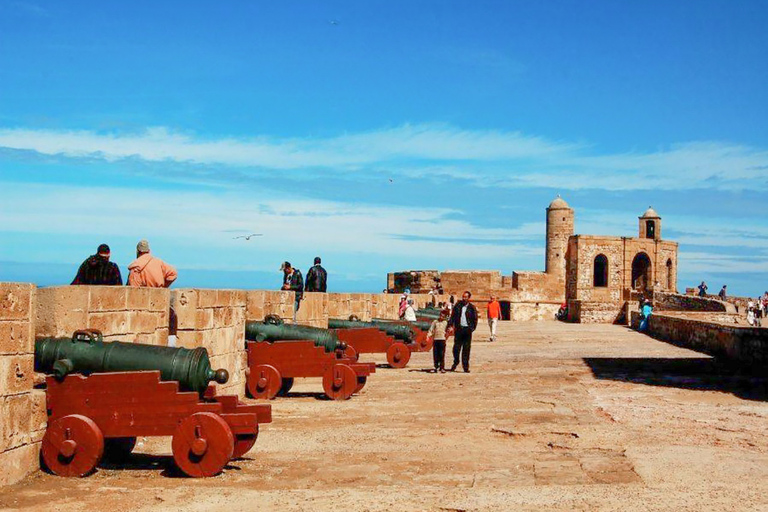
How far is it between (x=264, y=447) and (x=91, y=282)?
8.69 feet

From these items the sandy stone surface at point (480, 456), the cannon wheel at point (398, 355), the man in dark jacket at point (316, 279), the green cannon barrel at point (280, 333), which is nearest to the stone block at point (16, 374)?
the sandy stone surface at point (480, 456)

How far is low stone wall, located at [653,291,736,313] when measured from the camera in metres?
26.6

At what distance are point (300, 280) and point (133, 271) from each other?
196 inches

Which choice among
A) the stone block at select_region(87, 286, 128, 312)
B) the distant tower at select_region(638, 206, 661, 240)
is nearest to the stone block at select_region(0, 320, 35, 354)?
the stone block at select_region(87, 286, 128, 312)

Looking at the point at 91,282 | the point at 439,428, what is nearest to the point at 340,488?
the point at 439,428

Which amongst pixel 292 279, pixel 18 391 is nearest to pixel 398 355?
pixel 292 279

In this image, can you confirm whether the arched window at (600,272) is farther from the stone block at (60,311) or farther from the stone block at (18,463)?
the stone block at (18,463)

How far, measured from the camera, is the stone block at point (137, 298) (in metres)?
7.15

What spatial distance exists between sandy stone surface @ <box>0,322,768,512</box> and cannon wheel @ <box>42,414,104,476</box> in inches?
3.6

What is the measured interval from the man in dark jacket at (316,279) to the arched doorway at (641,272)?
3711 centimetres

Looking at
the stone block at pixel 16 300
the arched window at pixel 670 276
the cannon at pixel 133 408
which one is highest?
the arched window at pixel 670 276

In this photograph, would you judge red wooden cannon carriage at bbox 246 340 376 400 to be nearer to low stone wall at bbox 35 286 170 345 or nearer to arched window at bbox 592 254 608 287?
low stone wall at bbox 35 286 170 345

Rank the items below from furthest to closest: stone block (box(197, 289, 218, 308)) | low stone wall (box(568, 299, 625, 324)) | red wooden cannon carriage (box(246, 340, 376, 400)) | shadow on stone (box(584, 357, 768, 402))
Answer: low stone wall (box(568, 299, 625, 324)) < shadow on stone (box(584, 357, 768, 402)) < red wooden cannon carriage (box(246, 340, 376, 400)) < stone block (box(197, 289, 218, 308))

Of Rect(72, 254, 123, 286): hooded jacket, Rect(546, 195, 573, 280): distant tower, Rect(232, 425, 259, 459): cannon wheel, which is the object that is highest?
Rect(546, 195, 573, 280): distant tower
